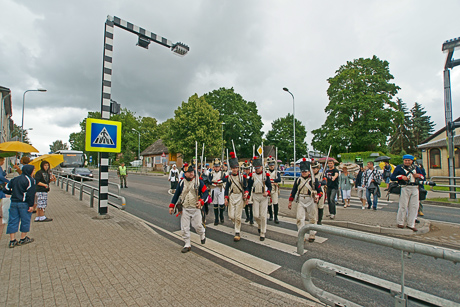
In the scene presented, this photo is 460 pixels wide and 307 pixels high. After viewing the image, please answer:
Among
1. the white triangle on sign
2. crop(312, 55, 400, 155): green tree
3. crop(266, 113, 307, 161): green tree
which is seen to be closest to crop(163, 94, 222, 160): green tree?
crop(312, 55, 400, 155): green tree

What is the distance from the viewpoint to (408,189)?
6387 millimetres

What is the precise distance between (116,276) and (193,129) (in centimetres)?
3544

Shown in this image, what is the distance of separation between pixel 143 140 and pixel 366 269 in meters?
70.6

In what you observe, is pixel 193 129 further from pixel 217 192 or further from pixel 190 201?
pixel 190 201

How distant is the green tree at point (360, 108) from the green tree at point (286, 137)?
83.2 ft

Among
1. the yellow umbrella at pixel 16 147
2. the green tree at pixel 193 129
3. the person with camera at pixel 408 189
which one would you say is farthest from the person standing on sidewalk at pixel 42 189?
the green tree at pixel 193 129

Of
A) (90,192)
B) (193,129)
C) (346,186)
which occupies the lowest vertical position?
(90,192)

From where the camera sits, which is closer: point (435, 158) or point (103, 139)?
point (103, 139)

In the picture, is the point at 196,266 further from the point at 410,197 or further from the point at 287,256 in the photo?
the point at 410,197

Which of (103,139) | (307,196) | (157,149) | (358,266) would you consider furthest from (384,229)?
(157,149)

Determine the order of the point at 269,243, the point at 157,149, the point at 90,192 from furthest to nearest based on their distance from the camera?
the point at 157,149 → the point at 90,192 → the point at 269,243

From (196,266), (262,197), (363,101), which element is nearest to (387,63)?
(363,101)

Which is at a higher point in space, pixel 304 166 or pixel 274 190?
pixel 304 166

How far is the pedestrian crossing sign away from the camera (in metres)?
7.01
